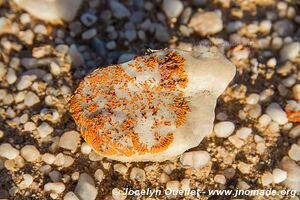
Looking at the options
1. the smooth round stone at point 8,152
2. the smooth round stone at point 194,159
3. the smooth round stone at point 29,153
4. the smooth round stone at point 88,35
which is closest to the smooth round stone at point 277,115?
the smooth round stone at point 194,159

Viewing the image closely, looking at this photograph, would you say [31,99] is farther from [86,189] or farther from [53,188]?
[86,189]

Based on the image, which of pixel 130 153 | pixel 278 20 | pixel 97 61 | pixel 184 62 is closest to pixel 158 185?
pixel 130 153

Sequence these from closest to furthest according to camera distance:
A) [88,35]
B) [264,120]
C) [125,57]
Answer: [264,120], [125,57], [88,35]

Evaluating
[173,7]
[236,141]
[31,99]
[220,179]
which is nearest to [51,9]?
[31,99]

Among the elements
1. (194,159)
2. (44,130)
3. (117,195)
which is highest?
(44,130)

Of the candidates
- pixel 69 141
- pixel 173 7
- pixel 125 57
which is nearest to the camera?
pixel 69 141

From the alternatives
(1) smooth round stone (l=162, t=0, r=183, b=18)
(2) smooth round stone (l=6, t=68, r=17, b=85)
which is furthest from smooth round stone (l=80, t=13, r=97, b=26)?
(2) smooth round stone (l=6, t=68, r=17, b=85)

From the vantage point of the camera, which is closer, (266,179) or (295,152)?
(266,179)
